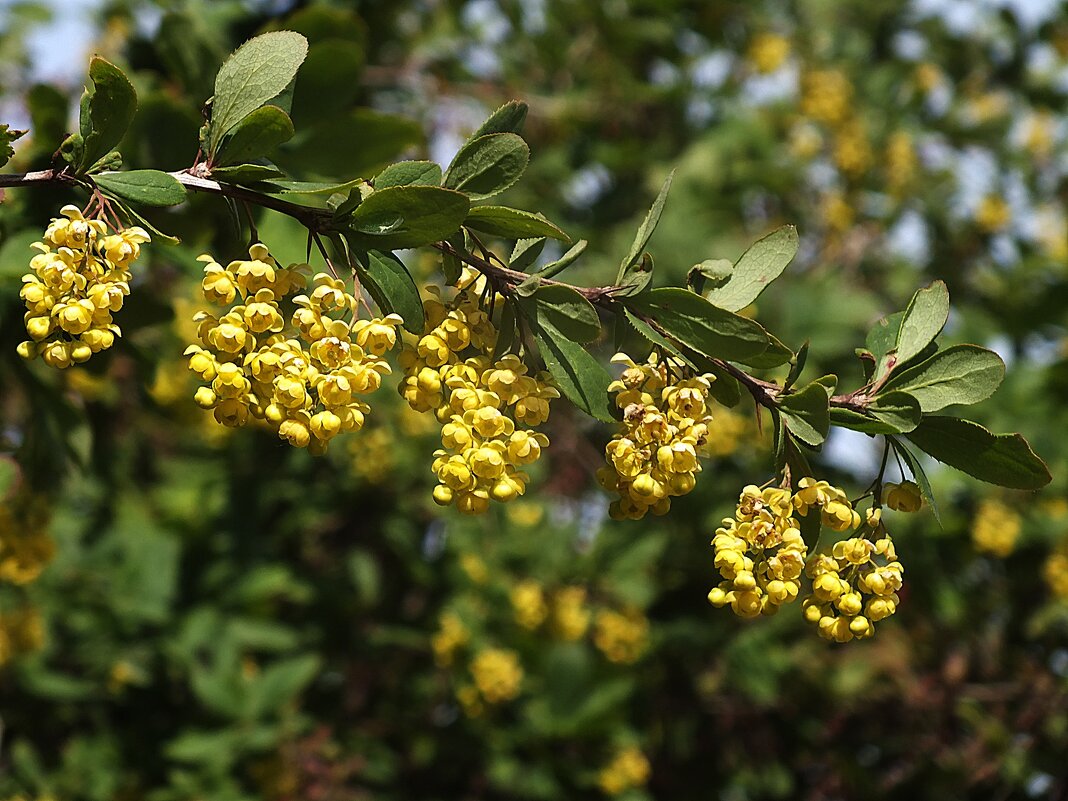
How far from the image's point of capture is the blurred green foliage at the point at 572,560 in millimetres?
3166

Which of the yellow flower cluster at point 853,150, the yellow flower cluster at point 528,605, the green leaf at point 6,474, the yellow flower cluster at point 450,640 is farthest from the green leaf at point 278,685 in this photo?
the yellow flower cluster at point 853,150

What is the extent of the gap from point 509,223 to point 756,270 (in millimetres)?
280

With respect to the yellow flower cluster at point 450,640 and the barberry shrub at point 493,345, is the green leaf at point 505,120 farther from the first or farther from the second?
the yellow flower cluster at point 450,640

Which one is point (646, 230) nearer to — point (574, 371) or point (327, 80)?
point (574, 371)

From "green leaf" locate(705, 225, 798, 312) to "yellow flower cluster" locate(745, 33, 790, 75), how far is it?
3482 millimetres

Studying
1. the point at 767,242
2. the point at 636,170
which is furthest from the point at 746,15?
the point at 767,242

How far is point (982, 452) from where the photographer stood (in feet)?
3.77

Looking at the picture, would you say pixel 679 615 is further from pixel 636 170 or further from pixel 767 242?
pixel 767 242

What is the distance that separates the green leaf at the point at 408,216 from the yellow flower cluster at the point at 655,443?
25cm

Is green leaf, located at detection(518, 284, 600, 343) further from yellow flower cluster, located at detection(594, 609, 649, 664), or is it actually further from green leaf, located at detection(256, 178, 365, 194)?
yellow flower cluster, located at detection(594, 609, 649, 664)

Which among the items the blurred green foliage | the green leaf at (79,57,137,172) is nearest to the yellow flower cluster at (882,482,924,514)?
the green leaf at (79,57,137,172)

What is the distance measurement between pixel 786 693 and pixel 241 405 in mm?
3165

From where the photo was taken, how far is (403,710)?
3760 millimetres

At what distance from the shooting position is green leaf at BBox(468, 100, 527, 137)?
1.18 m
